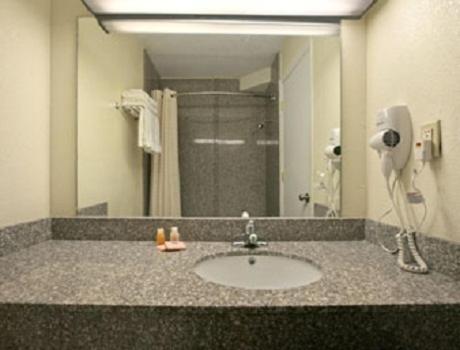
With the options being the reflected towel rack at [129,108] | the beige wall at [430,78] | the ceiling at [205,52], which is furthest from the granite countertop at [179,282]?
the ceiling at [205,52]

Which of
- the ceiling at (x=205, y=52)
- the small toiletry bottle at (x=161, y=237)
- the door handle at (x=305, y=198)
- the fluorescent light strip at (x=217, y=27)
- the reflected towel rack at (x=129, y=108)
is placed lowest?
the small toiletry bottle at (x=161, y=237)

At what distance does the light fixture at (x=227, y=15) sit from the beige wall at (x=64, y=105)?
0.18 metres

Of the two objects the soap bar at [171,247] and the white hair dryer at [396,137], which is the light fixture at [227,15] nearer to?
the white hair dryer at [396,137]

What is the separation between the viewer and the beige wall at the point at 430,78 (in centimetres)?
88

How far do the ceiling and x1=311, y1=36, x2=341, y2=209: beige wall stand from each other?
199 millimetres

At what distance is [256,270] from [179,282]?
17.7 inches

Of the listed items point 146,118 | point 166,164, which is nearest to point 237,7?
point 146,118

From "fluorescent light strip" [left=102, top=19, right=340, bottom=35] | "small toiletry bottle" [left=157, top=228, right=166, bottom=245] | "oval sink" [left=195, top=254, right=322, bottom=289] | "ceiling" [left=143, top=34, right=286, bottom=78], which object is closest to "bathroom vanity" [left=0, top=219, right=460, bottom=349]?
"oval sink" [left=195, top=254, right=322, bottom=289]

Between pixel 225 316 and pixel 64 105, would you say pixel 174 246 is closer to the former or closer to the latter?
pixel 225 316

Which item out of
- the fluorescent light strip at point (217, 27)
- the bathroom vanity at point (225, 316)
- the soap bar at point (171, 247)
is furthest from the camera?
the fluorescent light strip at point (217, 27)

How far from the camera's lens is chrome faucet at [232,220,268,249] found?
132cm

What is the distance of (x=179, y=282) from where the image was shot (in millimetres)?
881

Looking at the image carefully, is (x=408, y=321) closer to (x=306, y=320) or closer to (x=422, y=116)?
(x=306, y=320)

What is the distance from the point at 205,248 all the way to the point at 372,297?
68 centimetres
